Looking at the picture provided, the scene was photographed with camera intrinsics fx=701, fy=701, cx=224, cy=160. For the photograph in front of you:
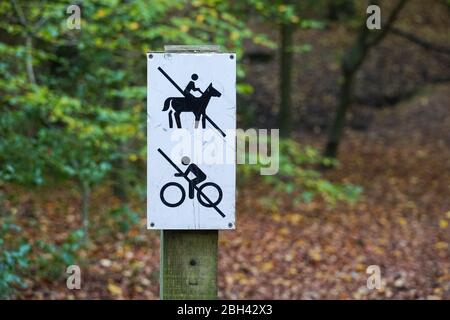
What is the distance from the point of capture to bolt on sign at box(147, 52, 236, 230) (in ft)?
10.6

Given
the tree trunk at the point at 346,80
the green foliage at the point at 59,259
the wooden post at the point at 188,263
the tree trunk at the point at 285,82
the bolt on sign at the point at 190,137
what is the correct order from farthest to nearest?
the tree trunk at the point at 285,82, the tree trunk at the point at 346,80, the green foliage at the point at 59,259, the wooden post at the point at 188,263, the bolt on sign at the point at 190,137

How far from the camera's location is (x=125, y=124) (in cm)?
812

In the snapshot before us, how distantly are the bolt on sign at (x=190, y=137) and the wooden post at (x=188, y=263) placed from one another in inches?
6.1

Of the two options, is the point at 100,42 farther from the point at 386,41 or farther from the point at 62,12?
the point at 386,41

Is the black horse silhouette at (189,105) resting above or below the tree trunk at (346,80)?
below

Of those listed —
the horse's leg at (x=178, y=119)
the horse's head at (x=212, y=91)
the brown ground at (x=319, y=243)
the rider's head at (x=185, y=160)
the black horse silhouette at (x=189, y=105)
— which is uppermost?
the horse's head at (x=212, y=91)

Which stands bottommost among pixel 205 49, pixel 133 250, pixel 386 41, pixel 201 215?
pixel 133 250

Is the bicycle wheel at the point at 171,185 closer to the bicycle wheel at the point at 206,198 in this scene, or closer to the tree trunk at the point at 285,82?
the bicycle wheel at the point at 206,198

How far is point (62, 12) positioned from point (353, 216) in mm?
7102

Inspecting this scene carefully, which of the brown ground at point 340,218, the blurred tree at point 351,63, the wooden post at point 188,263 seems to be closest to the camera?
the wooden post at point 188,263

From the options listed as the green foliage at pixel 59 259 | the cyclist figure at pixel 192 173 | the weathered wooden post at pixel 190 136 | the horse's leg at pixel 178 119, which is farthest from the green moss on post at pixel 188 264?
the green foliage at pixel 59 259

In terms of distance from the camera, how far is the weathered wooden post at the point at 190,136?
3.22 m

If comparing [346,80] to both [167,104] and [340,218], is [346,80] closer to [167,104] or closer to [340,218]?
[340,218]
